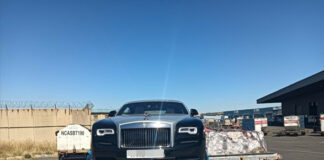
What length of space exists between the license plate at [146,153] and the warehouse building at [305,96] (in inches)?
1281

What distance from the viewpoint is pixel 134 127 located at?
4.74 meters

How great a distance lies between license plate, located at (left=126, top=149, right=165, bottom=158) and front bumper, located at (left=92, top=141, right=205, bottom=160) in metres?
0.07

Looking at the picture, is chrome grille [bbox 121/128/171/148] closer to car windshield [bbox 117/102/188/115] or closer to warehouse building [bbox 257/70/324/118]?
car windshield [bbox 117/102/188/115]

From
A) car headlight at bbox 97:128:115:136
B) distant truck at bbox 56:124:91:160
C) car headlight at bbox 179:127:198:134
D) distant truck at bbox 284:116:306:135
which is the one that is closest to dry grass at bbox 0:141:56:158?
distant truck at bbox 56:124:91:160

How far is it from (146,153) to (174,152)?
16.9 inches

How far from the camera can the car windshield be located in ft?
21.5

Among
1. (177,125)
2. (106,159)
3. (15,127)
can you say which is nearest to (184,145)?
(177,125)

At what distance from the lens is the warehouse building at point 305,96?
3640 cm

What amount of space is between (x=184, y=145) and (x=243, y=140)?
241 cm

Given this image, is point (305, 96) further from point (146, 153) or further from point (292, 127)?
point (146, 153)

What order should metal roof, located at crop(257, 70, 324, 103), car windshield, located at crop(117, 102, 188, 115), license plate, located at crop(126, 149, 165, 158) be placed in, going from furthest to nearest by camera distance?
metal roof, located at crop(257, 70, 324, 103) < car windshield, located at crop(117, 102, 188, 115) < license plate, located at crop(126, 149, 165, 158)

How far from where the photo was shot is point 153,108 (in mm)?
6785

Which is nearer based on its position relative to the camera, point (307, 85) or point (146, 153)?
point (146, 153)

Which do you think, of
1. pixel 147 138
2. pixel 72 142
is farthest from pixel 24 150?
pixel 147 138
